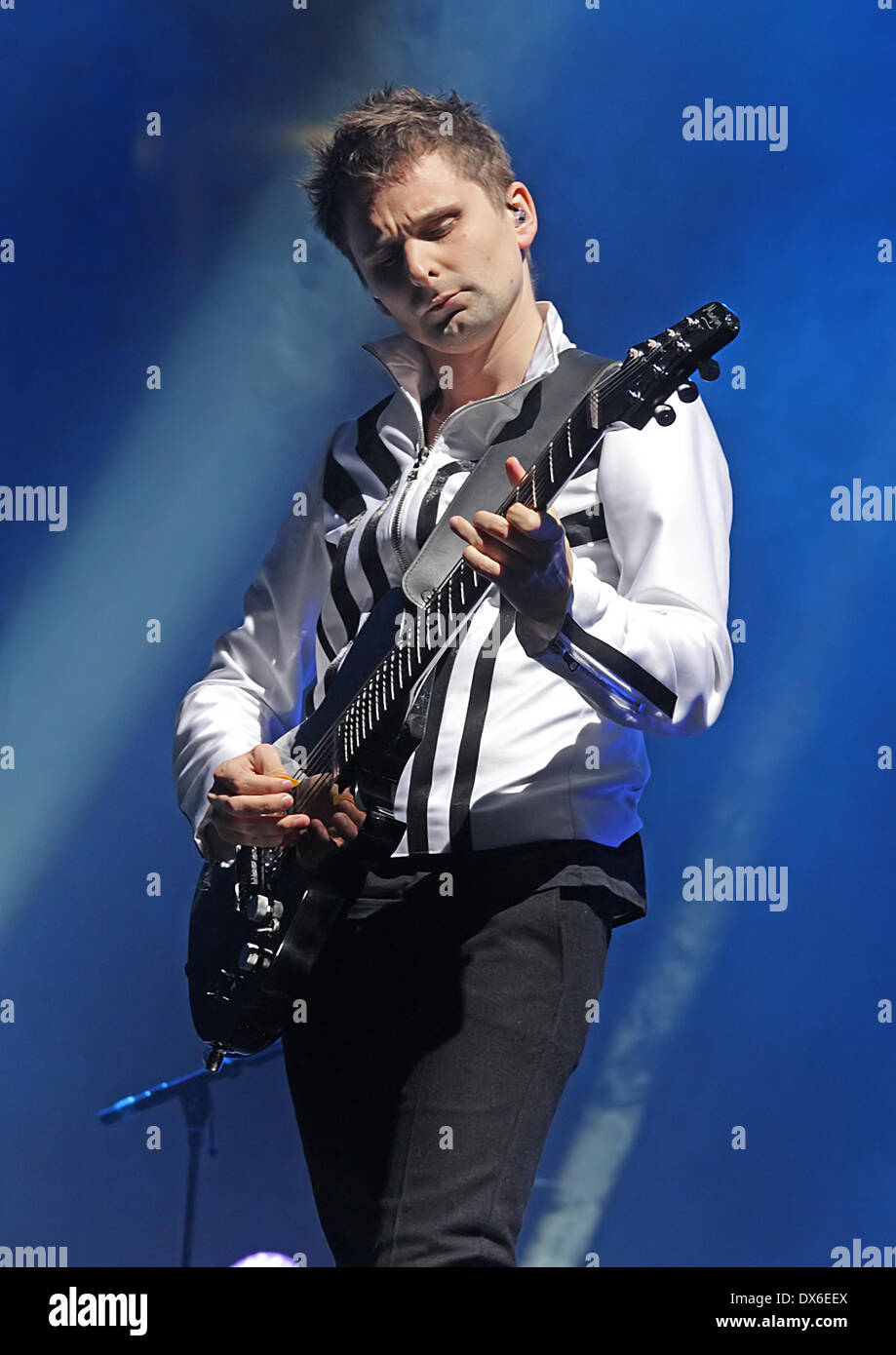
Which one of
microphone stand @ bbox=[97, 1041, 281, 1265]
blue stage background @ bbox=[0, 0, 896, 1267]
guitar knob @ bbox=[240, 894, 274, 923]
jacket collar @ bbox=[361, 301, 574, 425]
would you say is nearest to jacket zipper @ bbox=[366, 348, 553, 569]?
jacket collar @ bbox=[361, 301, 574, 425]

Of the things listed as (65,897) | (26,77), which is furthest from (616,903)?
(26,77)

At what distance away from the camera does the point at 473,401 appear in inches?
78.7

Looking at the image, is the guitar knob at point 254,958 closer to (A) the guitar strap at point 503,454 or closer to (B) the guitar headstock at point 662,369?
(A) the guitar strap at point 503,454

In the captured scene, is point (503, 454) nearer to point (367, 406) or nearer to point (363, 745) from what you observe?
point (363, 745)

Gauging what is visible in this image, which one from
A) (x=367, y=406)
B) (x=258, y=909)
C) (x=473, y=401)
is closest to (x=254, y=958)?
(x=258, y=909)

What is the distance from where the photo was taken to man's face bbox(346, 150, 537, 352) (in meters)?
1.92

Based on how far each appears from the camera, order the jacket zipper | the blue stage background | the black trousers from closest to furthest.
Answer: the black trousers < the jacket zipper < the blue stage background

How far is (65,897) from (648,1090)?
1243 millimetres

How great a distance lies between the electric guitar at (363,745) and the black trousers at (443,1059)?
64 millimetres

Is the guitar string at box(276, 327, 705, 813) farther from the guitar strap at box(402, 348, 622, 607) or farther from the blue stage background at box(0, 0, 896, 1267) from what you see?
the blue stage background at box(0, 0, 896, 1267)

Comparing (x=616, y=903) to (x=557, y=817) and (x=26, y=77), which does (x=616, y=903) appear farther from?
(x=26, y=77)

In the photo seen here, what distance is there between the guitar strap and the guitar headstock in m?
0.07

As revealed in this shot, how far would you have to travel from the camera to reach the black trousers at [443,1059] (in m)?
1.52

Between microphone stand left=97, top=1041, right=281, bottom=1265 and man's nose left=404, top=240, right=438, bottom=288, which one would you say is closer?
man's nose left=404, top=240, right=438, bottom=288
